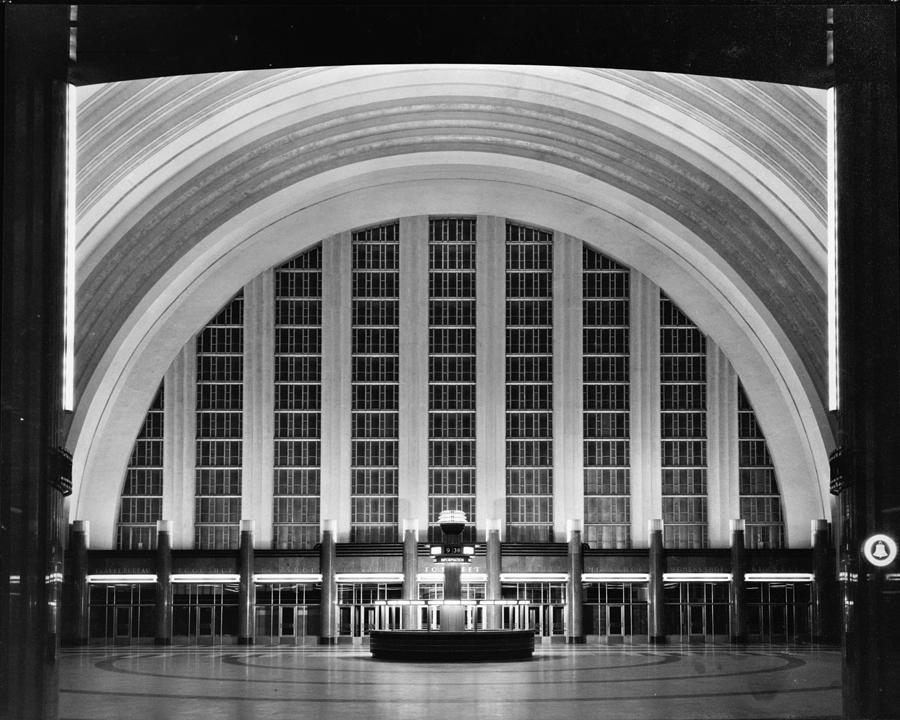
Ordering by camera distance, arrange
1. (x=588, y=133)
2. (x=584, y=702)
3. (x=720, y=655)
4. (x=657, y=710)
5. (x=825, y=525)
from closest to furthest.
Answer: (x=657, y=710)
(x=584, y=702)
(x=720, y=655)
(x=588, y=133)
(x=825, y=525)

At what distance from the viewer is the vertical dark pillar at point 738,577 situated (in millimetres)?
48088

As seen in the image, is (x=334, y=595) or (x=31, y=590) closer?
(x=31, y=590)

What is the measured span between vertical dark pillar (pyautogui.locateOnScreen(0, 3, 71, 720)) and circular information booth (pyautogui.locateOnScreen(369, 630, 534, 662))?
819 inches

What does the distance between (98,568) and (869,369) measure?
45.3 meters

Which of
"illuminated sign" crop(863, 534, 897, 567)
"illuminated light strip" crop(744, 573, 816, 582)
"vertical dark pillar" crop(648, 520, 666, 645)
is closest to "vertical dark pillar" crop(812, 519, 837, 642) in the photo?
"illuminated light strip" crop(744, 573, 816, 582)

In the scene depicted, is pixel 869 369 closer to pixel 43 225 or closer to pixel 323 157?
pixel 43 225

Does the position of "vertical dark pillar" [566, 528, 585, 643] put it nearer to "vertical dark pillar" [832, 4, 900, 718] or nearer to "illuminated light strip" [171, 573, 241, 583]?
"illuminated light strip" [171, 573, 241, 583]

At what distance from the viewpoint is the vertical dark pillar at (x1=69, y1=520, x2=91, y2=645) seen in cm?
4800

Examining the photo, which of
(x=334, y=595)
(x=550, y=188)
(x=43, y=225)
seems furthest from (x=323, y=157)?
(x=43, y=225)

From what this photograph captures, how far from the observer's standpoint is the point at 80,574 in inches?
1903

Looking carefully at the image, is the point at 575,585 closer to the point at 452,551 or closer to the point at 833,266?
the point at 452,551

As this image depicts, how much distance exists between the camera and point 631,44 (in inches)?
345

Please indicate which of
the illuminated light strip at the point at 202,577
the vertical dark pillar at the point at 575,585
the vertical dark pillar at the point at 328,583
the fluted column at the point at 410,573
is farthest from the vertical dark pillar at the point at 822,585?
the illuminated light strip at the point at 202,577

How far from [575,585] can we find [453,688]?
30.2 metres
